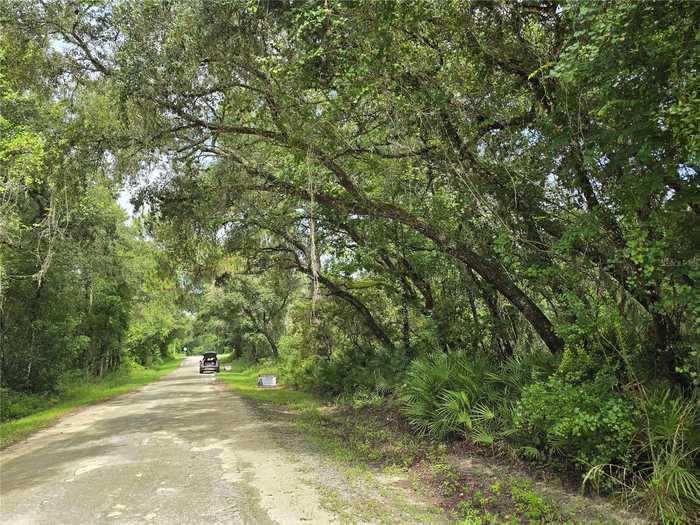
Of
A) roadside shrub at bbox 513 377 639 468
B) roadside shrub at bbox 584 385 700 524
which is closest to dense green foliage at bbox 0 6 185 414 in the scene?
roadside shrub at bbox 513 377 639 468

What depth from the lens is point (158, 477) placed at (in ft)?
22.7

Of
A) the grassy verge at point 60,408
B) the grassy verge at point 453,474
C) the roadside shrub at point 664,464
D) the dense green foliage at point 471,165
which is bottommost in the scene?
the grassy verge at point 60,408

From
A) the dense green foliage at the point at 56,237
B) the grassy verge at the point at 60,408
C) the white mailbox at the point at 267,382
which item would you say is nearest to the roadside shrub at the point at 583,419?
the dense green foliage at the point at 56,237

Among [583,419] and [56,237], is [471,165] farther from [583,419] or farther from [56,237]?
[56,237]

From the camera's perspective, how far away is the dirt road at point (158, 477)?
544 centimetres

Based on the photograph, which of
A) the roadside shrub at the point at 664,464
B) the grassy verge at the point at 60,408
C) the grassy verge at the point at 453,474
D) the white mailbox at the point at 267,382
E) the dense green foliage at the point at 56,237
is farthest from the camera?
the white mailbox at the point at 267,382

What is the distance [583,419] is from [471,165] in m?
4.46

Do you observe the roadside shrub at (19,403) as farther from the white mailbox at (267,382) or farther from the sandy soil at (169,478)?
the white mailbox at (267,382)

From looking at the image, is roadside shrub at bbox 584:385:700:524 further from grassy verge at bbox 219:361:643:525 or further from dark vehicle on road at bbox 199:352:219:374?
dark vehicle on road at bbox 199:352:219:374

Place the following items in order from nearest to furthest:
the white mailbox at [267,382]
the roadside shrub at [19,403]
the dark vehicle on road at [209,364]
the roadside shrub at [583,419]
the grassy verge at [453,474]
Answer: the grassy verge at [453,474] < the roadside shrub at [583,419] < the roadside shrub at [19,403] < the white mailbox at [267,382] < the dark vehicle on road at [209,364]

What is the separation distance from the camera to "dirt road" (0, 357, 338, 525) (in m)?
5.44

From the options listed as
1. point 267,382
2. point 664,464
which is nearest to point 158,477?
point 664,464

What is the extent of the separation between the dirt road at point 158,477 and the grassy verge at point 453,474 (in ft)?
4.21

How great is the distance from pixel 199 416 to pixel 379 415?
5004 mm
